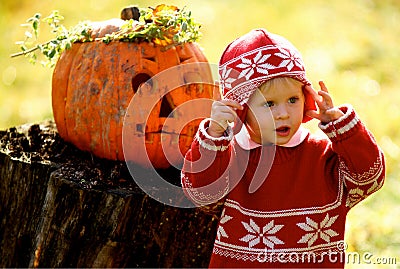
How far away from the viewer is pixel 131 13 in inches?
143

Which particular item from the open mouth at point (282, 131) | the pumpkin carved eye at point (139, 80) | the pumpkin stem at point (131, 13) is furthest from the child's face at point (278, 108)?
the pumpkin stem at point (131, 13)

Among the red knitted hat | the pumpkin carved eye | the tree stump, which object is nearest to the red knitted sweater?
the red knitted hat

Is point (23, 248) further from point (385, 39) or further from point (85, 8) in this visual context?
point (85, 8)

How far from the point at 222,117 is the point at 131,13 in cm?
125

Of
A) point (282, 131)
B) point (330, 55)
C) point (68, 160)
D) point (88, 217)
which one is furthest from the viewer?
point (330, 55)

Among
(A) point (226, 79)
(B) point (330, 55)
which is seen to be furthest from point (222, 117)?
(B) point (330, 55)

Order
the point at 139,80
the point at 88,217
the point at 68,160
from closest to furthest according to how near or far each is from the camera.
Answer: the point at 88,217 → the point at 139,80 → the point at 68,160

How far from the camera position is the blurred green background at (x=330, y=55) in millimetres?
5016

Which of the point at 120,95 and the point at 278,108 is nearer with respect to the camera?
the point at 278,108

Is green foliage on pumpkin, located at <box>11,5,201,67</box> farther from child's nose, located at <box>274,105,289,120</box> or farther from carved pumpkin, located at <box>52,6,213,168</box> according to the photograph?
child's nose, located at <box>274,105,289,120</box>

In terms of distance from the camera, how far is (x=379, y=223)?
4.75 m

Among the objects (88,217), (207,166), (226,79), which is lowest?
(88,217)

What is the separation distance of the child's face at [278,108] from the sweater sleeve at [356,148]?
0.44 feet

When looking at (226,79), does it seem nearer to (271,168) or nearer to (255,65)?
(255,65)
